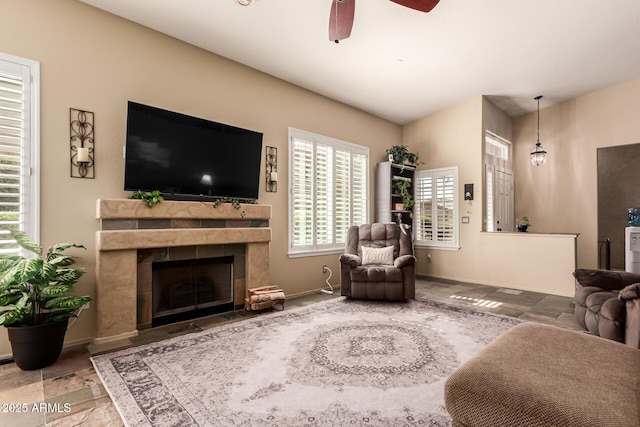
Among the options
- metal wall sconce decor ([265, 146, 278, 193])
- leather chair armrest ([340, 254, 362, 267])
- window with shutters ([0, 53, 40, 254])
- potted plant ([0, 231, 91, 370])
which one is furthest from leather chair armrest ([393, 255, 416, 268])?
window with shutters ([0, 53, 40, 254])

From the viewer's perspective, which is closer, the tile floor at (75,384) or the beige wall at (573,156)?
the tile floor at (75,384)

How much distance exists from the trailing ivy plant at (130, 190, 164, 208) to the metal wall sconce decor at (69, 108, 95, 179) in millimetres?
411

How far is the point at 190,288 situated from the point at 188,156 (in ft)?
4.93

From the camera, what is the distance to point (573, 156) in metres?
6.14

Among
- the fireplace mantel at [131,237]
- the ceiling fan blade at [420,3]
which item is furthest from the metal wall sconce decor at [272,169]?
the ceiling fan blade at [420,3]

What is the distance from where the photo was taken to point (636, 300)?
2.48 metres

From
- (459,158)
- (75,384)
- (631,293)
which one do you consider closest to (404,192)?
(459,158)

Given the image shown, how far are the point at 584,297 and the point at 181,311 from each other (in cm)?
426

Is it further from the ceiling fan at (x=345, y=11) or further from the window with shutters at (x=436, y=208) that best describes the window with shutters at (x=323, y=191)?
the ceiling fan at (x=345, y=11)

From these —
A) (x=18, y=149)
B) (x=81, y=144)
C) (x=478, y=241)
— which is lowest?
(x=478, y=241)

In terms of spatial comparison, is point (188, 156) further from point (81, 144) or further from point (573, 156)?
point (573, 156)

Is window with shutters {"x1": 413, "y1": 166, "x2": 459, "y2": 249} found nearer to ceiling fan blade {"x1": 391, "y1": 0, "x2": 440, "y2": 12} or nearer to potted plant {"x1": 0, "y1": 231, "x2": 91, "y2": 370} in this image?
ceiling fan blade {"x1": 391, "y1": 0, "x2": 440, "y2": 12}

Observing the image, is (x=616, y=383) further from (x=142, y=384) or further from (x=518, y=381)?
(x=142, y=384)

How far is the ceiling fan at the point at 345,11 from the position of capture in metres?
2.25
